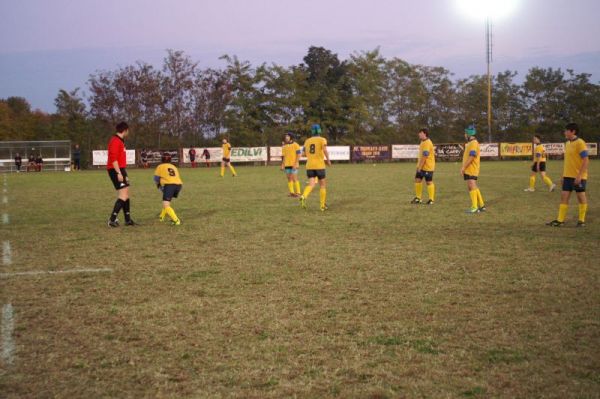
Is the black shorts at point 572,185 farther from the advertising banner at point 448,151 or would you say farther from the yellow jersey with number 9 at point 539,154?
the advertising banner at point 448,151

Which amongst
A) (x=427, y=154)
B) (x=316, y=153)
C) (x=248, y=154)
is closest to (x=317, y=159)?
(x=316, y=153)

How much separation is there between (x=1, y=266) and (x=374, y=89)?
63.4 metres

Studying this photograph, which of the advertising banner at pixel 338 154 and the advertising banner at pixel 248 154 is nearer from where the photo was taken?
the advertising banner at pixel 248 154

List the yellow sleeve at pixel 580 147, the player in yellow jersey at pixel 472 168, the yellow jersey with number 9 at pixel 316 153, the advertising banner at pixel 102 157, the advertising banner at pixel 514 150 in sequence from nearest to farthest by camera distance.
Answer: the yellow sleeve at pixel 580 147, the player in yellow jersey at pixel 472 168, the yellow jersey with number 9 at pixel 316 153, the advertising banner at pixel 102 157, the advertising banner at pixel 514 150

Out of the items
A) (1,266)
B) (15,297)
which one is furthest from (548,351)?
(1,266)

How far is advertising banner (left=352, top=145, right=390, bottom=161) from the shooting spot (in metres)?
53.1

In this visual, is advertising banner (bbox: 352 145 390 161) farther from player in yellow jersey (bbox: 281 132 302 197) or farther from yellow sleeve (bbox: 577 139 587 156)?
yellow sleeve (bbox: 577 139 587 156)

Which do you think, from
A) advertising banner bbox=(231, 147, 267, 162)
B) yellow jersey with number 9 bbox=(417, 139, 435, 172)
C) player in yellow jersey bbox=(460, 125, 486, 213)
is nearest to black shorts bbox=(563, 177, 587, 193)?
player in yellow jersey bbox=(460, 125, 486, 213)

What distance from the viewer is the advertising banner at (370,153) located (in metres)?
53.1

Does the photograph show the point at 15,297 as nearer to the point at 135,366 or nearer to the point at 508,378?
the point at 135,366

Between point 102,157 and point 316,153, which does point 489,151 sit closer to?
point 102,157

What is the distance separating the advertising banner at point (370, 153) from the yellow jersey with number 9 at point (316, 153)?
38.6 m

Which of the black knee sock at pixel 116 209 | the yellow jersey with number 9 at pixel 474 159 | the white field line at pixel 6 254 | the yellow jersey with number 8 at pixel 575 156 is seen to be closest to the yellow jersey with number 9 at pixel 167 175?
the black knee sock at pixel 116 209

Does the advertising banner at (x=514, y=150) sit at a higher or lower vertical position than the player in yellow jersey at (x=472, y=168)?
higher
